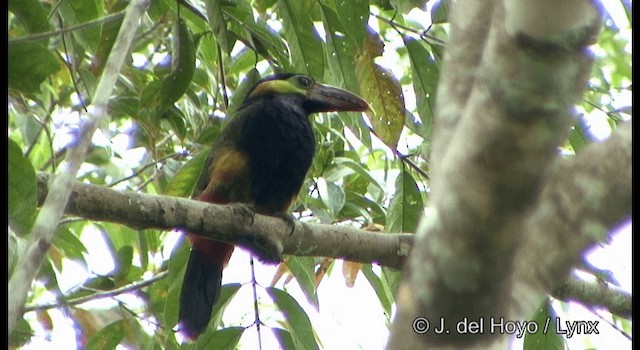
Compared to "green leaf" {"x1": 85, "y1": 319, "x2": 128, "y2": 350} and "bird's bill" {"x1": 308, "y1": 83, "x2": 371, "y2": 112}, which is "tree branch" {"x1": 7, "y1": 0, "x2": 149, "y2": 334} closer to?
"green leaf" {"x1": 85, "y1": 319, "x2": 128, "y2": 350}

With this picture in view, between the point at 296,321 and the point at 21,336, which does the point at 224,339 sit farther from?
the point at 21,336

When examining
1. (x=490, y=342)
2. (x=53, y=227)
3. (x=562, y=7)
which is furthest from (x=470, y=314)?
(x=53, y=227)


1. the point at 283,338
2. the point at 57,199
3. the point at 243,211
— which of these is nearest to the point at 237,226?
the point at 243,211

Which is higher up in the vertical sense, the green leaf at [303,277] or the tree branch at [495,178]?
the green leaf at [303,277]

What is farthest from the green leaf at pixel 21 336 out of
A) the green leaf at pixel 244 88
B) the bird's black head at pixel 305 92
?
the bird's black head at pixel 305 92

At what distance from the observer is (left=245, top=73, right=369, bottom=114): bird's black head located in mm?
3758

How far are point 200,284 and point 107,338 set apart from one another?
52 cm

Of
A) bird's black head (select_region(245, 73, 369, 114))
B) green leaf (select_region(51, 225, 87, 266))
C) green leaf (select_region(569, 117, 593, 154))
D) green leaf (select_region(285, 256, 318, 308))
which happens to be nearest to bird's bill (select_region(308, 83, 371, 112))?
bird's black head (select_region(245, 73, 369, 114))

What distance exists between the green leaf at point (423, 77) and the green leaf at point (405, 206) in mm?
175

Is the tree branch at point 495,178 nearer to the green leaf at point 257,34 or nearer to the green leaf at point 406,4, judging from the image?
the green leaf at point 406,4

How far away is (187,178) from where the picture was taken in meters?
3.10

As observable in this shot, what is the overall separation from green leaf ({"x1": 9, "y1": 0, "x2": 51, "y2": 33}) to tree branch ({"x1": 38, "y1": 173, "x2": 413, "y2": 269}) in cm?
44

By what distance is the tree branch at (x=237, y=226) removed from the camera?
232 centimetres
